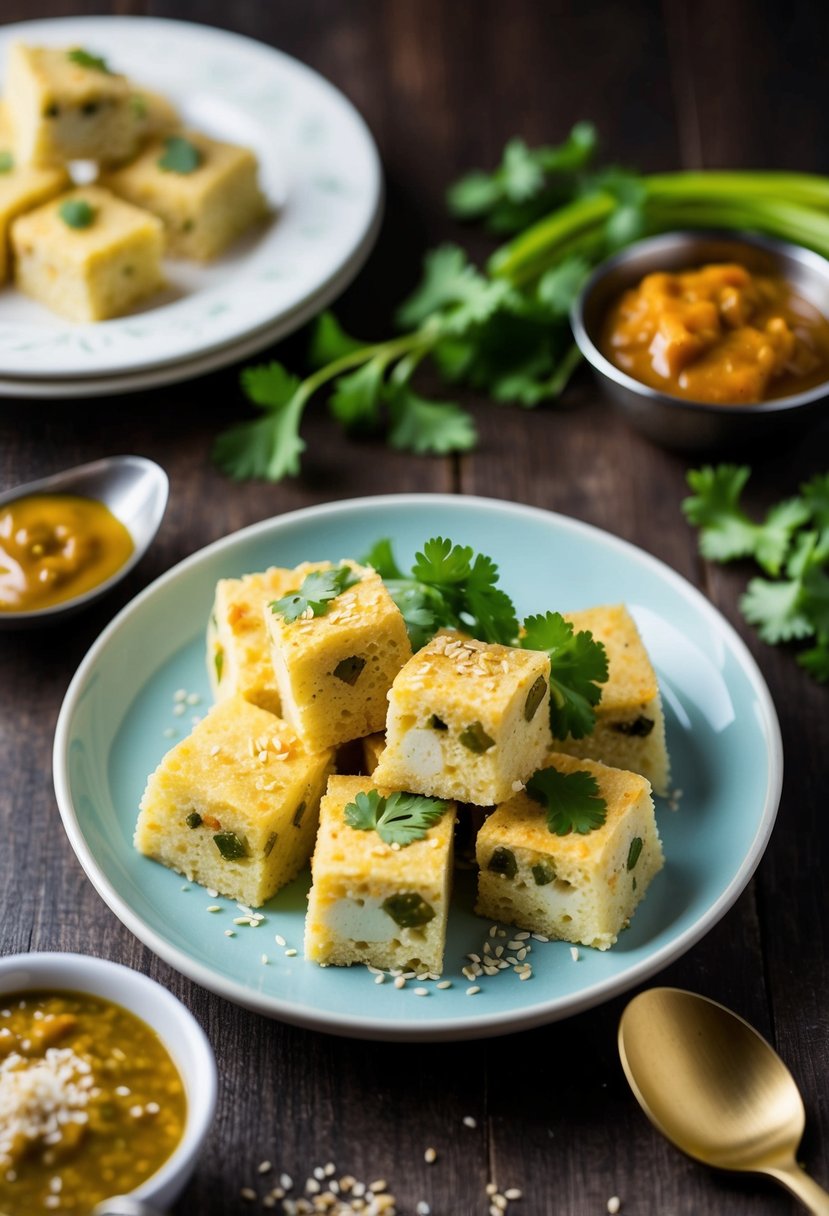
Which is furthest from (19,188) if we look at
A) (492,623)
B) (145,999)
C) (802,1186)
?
(802,1186)

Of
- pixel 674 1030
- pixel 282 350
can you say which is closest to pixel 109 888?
pixel 674 1030

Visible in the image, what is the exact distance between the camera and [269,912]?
3.13m

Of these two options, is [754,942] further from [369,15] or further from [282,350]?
[369,15]

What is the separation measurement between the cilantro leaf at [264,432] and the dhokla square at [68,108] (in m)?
1.17

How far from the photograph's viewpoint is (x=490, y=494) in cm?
447

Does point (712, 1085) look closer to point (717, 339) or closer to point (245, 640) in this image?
point (245, 640)

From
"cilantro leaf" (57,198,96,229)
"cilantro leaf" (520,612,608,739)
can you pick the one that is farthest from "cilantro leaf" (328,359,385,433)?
"cilantro leaf" (520,612,608,739)

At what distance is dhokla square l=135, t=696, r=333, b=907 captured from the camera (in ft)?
10.1

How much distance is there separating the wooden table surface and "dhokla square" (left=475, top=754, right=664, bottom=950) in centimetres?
24

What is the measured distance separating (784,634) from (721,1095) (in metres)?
1.51

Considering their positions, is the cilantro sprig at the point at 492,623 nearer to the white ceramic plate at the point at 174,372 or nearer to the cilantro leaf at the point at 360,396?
the cilantro leaf at the point at 360,396

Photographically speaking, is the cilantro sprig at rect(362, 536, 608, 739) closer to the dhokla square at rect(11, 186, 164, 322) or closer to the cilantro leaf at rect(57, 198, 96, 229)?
the dhokla square at rect(11, 186, 164, 322)

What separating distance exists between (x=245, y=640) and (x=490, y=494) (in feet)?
4.25

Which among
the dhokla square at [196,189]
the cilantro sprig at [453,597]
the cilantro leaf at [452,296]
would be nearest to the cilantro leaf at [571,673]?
the cilantro sprig at [453,597]
